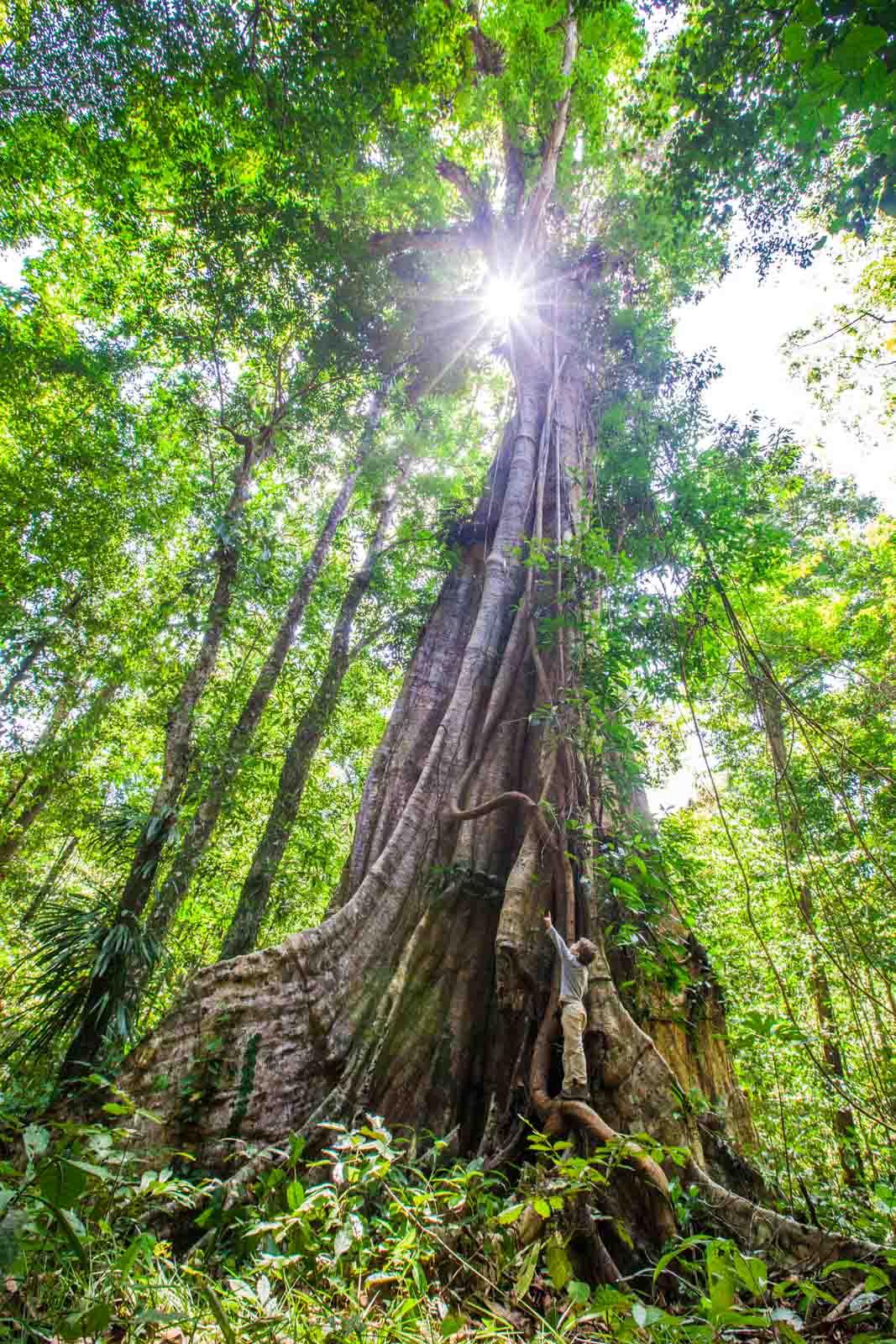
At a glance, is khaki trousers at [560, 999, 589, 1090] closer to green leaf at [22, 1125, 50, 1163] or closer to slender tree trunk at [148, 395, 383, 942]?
green leaf at [22, 1125, 50, 1163]

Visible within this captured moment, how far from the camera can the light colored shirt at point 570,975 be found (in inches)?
86.7

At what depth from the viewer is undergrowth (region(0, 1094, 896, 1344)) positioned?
3.63 ft

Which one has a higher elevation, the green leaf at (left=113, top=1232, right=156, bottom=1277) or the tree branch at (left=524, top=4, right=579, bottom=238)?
the tree branch at (left=524, top=4, right=579, bottom=238)

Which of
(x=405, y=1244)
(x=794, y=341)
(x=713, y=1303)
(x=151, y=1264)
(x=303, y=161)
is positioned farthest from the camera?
(x=794, y=341)

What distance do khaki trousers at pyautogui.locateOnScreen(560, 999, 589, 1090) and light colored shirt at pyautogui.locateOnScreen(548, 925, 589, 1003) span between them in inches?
1.1

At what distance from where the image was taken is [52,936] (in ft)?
12.4

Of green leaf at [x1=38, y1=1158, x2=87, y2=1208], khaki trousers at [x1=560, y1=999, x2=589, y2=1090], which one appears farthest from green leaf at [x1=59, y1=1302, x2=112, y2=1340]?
khaki trousers at [x1=560, y1=999, x2=589, y2=1090]

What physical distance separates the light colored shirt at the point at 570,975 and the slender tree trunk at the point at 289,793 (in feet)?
8.94

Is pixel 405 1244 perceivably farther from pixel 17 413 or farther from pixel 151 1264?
pixel 17 413

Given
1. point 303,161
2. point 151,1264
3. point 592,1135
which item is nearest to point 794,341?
point 303,161

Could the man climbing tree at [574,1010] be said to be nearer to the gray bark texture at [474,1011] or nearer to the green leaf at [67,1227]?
the gray bark texture at [474,1011]

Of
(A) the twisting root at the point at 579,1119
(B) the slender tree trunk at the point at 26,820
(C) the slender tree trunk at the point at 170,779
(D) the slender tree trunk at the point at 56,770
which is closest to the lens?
(A) the twisting root at the point at 579,1119

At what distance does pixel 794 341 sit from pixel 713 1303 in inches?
261

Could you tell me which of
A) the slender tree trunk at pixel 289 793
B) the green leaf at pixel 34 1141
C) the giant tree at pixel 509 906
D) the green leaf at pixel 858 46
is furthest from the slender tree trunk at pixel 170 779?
the green leaf at pixel 858 46
